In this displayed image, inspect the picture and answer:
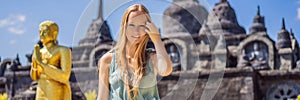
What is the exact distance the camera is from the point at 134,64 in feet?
12.2

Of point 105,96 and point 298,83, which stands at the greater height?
point 105,96

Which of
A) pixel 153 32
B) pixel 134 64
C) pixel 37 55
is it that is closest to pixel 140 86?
pixel 134 64

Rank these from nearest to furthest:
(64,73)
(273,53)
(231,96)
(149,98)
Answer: (149,98)
(64,73)
(231,96)
(273,53)

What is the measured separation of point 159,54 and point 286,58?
19870mm

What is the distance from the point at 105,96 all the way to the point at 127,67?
0.86 ft

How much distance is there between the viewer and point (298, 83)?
17.9 meters

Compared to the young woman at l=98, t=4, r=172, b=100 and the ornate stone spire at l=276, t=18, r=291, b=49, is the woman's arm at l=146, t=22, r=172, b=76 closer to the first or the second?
the young woman at l=98, t=4, r=172, b=100

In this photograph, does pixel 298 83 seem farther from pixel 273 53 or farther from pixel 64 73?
pixel 64 73

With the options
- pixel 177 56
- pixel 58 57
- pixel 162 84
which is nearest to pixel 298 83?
pixel 162 84

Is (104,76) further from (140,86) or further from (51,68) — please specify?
(51,68)

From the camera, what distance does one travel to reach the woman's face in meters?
3.69

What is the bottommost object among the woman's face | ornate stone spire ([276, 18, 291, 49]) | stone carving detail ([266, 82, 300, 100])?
stone carving detail ([266, 82, 300, 100])

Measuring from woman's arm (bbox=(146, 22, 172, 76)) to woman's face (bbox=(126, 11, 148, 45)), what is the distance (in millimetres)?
79

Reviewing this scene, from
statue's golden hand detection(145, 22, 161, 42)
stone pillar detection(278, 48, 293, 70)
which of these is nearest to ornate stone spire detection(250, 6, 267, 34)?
stone pillar detection(278, 48, 293, 70)
